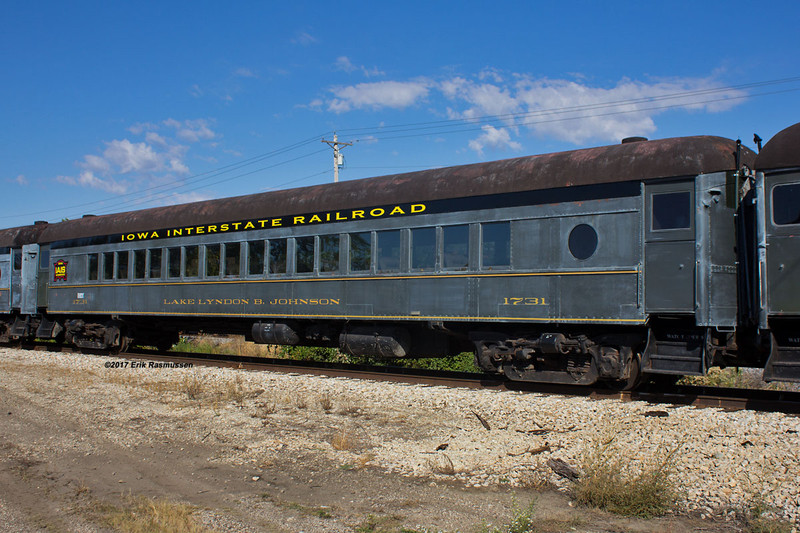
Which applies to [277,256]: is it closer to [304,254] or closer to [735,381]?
[304,254]

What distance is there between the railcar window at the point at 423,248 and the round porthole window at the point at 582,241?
2.40 m

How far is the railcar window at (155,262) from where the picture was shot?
49.2 ft

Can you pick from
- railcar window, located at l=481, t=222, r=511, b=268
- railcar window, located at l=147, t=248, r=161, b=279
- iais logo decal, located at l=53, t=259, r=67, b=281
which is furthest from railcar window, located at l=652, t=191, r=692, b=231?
iais logo decal, located at l=53, t=259, r=67, b=281

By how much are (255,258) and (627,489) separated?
31.2 ft

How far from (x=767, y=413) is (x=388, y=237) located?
6.31 m

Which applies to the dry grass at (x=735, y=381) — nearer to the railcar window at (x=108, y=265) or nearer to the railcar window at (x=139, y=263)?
the railcar window at (x=139, y=263)

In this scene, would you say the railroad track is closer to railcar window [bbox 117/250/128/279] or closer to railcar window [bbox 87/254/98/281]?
railcar window [bbox 117/250/128/279]

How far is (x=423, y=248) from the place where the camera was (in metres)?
10.8

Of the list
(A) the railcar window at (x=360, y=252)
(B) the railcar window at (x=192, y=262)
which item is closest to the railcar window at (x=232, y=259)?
(B) the railcar window at (x=192, y=262)

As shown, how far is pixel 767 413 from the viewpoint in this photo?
7.50m

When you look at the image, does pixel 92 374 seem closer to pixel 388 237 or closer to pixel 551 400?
pixel 388 237

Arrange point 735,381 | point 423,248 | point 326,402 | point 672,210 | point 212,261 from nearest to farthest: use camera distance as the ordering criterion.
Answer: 1. point 672,210
2. point 326,402
3. point 423,248
4. point 212,261
5. point 735,381

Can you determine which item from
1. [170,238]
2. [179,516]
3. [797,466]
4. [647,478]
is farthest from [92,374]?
[797,466]

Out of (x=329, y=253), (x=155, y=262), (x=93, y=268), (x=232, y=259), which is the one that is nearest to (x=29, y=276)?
(x=93, y=268)
